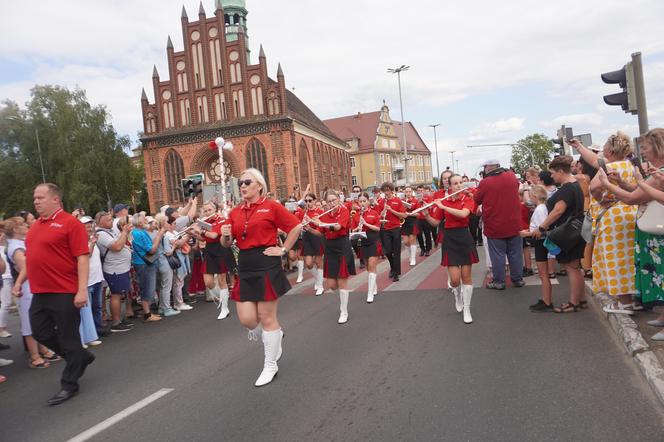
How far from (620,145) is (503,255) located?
11.1 feet

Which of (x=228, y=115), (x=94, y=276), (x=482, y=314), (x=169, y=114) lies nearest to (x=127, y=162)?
(x=169, y=114)

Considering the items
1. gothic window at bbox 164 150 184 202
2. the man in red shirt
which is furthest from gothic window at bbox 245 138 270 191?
the man in red shirt

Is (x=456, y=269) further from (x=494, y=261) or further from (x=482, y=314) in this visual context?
(x=494, y=261)

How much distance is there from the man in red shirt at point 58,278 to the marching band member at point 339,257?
3.23 meters

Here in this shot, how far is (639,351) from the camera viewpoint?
4680 mm

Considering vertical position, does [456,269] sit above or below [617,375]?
above

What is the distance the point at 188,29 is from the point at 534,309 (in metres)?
45.5

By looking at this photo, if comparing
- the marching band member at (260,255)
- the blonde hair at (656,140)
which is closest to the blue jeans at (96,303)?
the marching band member at (260,255)

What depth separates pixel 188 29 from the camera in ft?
149

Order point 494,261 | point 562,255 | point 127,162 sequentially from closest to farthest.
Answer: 1. point 562,255
2. point 494,261
3. point 127,162

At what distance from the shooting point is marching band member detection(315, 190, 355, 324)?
24.9 feet

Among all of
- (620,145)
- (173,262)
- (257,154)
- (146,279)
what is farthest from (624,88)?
(257,154)

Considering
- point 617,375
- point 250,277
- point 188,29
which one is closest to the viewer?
point 617,375

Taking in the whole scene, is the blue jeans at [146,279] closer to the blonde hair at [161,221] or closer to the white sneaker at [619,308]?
the blonde hair at [161,221]
